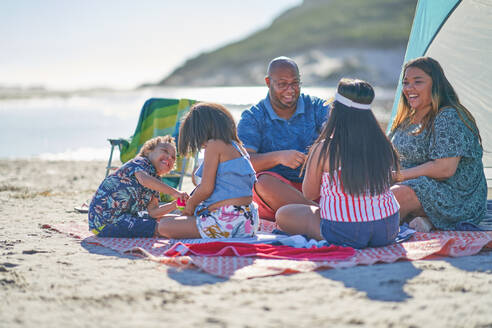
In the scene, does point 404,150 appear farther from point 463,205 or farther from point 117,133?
point 117,133

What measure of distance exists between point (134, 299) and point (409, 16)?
8672cm

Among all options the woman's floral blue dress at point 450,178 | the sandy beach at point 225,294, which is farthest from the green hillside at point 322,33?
the sandy beach at point 225,294

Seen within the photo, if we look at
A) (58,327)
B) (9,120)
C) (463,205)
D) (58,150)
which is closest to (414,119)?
(463,205)

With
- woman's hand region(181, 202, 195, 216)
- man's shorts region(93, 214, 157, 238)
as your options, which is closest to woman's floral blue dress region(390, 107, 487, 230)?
woman's hand region(181, 202, 195, 216)

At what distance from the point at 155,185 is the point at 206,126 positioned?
2.22 ft

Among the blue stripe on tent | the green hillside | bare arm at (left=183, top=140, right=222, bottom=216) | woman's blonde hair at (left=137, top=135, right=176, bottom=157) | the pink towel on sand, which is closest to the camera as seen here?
the pink towel on sand

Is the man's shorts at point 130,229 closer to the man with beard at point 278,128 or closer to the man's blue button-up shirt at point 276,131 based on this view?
the man with beard at point 278,128

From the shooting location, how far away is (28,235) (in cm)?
383

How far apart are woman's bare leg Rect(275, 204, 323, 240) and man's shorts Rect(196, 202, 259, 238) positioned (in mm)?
206

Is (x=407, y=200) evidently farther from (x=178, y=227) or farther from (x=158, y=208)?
(x=158, y=208)

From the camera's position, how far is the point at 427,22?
5.35 metres

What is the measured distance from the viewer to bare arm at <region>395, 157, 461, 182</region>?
3693 millimetres

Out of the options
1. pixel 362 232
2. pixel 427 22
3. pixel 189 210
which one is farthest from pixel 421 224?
pixel 427 22

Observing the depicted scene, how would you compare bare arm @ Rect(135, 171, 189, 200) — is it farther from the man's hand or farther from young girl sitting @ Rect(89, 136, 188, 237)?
the man's hand
